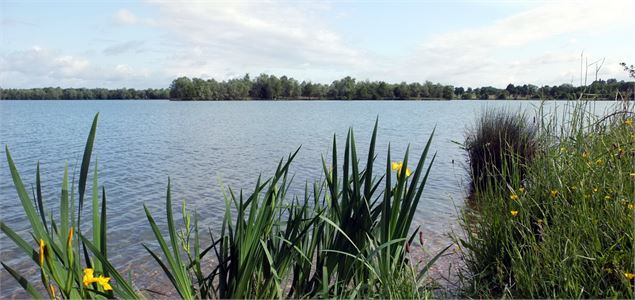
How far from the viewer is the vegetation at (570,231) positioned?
2.44 m

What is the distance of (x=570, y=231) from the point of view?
2498 mm

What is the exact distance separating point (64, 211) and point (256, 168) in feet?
36.6

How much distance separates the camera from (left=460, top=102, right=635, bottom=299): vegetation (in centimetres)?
244

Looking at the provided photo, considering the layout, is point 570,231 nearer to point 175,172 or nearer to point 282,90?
point 175,172

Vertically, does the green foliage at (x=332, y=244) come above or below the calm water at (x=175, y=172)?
above

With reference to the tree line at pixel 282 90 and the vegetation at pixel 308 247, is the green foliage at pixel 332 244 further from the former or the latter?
the tree line at pixel 282 90

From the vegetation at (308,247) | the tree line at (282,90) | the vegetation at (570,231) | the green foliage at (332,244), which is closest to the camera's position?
the vegetation at (308,247)

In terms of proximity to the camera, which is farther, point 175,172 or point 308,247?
point 175,172

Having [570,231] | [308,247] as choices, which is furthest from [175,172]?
[570,231]

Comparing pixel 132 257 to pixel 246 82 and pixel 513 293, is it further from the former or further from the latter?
pixel 246 82

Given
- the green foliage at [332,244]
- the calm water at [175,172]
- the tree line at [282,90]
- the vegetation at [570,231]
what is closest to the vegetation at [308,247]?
the green foliage at [332,244]

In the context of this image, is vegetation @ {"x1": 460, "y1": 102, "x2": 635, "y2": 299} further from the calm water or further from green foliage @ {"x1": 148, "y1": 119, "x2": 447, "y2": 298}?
green foliage @ {"x1": 148, "y1": 119, "x2": 447, "y2": 298}

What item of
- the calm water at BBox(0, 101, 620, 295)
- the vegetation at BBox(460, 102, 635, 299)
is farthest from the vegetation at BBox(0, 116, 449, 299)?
the vegetation at BBox(460, 102, 635, 299)

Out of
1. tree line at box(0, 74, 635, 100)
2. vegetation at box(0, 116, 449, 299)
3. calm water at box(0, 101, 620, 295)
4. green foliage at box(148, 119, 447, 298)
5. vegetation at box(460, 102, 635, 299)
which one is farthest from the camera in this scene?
tree line at box(0, 74, 635, 100)
